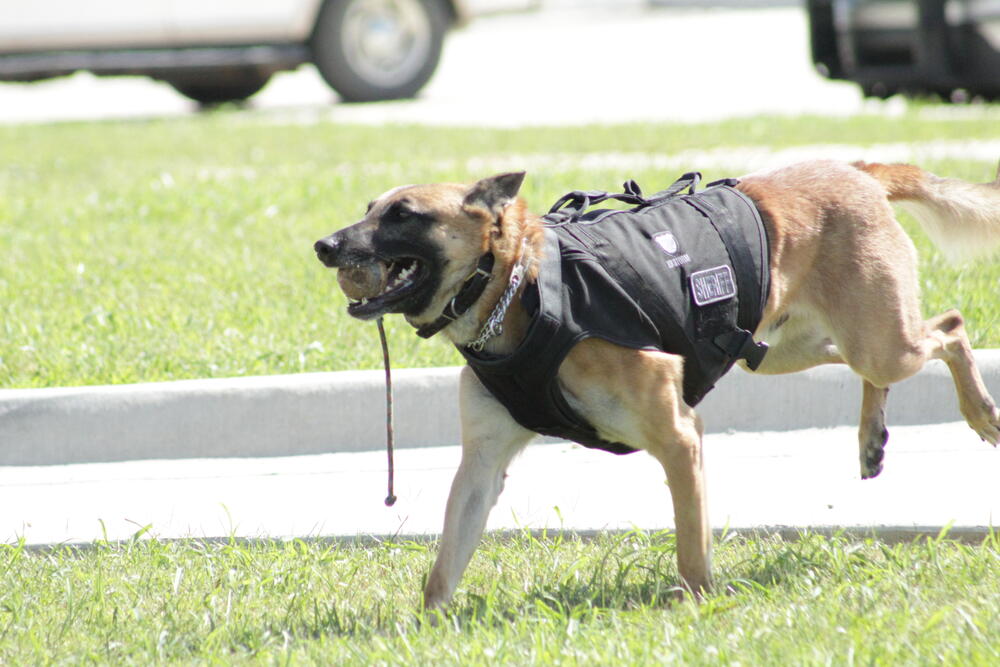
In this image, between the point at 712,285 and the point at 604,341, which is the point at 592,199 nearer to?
the point at 712,285

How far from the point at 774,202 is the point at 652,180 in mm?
3977

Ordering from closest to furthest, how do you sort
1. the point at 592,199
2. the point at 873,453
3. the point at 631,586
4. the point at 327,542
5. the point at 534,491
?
the point at 631,586, the point at 592,199, the point at 327,542, the point at 873,453, the point at 534,491

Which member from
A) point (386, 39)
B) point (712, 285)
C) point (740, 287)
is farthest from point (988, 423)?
point (386, 39)

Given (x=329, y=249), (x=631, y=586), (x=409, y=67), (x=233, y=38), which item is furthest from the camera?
(x=409, y=67)

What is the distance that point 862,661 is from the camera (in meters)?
3.03

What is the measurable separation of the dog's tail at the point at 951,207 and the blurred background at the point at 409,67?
6.71 m

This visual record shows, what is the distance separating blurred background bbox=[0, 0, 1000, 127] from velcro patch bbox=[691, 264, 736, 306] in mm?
7993

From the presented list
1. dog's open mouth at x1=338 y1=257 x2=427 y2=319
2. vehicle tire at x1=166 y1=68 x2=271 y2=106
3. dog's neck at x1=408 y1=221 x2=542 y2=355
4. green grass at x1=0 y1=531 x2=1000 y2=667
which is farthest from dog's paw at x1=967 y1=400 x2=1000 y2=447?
vehicle tire at x1=166 y1=68 x2=271 y2=106

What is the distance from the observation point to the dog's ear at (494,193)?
11.9 ft

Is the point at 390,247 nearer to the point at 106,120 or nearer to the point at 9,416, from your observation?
the point at 9,416

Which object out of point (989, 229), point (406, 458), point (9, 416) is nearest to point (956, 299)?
point (989, 229)

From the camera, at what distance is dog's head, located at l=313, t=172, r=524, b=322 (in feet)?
11.5

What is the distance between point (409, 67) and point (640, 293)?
11.2 meters

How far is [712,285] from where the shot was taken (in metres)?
3.92
